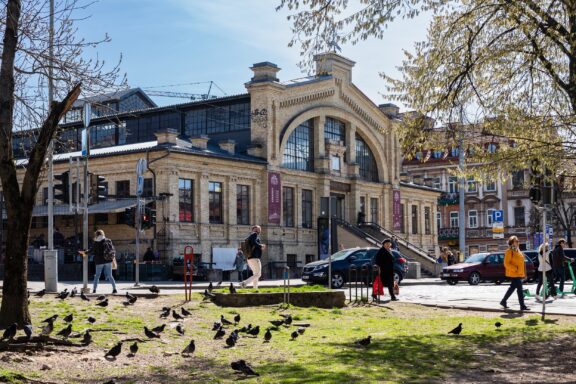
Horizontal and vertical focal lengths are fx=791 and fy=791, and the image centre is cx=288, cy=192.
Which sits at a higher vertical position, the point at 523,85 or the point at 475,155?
the point at 523,85

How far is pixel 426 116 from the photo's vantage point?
15.4 metres

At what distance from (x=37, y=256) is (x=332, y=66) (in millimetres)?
22923

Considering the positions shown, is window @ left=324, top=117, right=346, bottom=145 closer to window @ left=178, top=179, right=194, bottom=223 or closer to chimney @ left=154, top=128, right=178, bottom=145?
window @ left=178, top=179, right=194, bottom=223

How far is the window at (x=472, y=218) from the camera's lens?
81125 mm

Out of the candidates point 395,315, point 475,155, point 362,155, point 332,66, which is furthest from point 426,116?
point 362,155

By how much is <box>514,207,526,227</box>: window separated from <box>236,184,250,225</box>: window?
133 ft

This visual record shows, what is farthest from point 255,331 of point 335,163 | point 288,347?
point 335,163

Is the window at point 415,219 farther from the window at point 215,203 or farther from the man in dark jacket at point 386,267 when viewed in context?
the man in dark jacket at point 386,267

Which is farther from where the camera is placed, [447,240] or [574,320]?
[447,240]

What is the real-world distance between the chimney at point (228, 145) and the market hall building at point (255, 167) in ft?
0.20

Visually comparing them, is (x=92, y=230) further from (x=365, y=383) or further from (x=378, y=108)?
(x=365, y=383)

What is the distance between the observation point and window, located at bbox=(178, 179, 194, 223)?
41.7m

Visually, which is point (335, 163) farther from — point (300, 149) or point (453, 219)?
point (453, 219)

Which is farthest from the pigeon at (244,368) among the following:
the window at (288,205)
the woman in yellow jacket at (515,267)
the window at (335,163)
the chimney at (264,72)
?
the window at (335,163)
